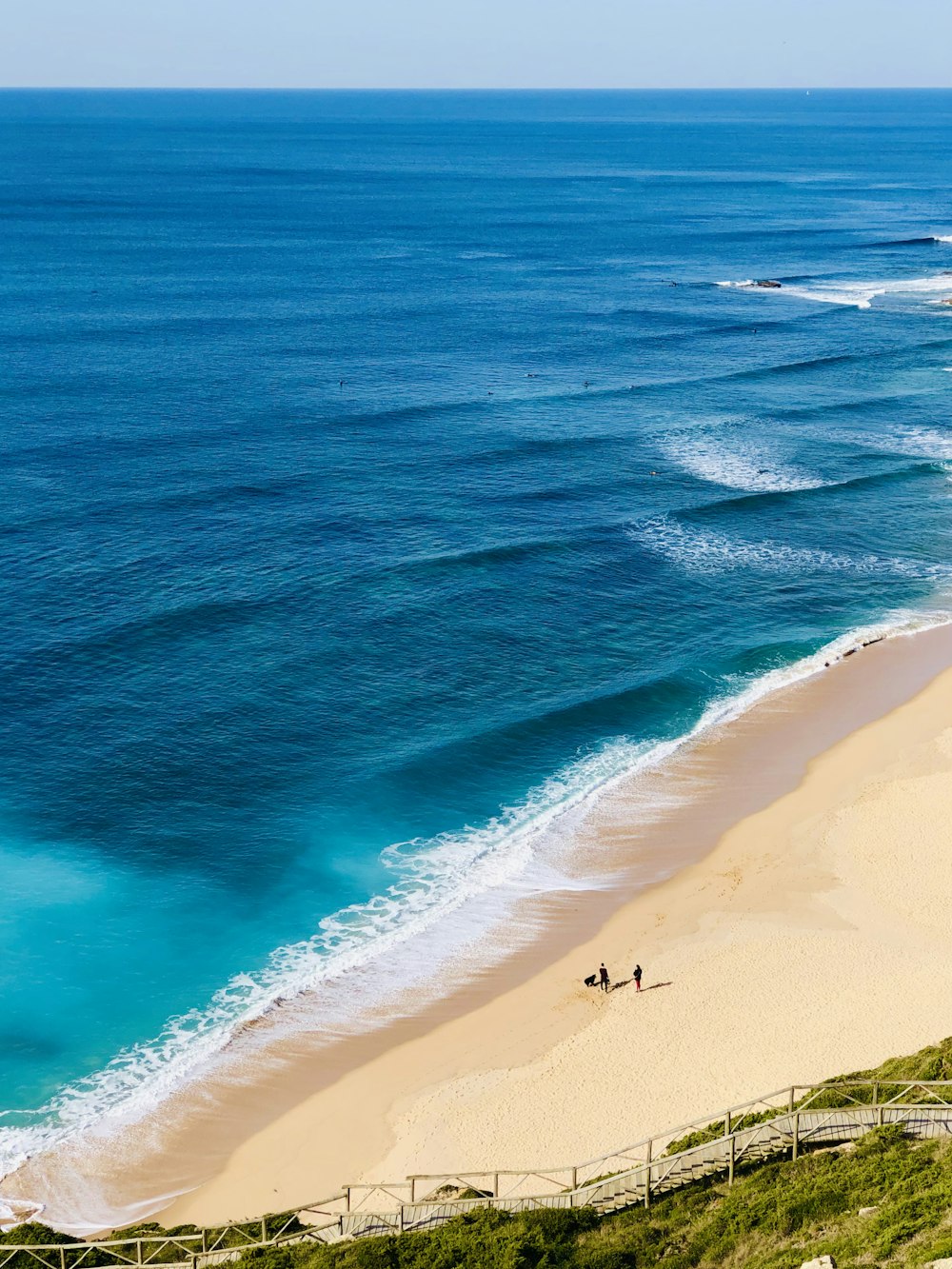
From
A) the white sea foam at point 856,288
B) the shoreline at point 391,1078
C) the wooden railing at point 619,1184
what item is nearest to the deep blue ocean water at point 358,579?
the white sea foam at point 856,288

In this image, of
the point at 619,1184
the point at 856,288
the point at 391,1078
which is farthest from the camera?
the point at 856,288

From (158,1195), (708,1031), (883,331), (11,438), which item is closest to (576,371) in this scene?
(883,331)

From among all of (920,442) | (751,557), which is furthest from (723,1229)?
(920,442)

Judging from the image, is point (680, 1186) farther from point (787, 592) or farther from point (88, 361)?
point (88, 361)

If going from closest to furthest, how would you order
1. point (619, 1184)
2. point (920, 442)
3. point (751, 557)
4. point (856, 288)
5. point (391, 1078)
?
point (619, 1184), point (391, 1078), point (751, 557), point (920, 442), point (856, 288)

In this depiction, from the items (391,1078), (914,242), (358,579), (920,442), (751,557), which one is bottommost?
(391,1078)

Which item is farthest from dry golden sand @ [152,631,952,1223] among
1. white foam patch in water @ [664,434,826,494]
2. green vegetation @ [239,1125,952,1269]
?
white foam patch in water @ [664,434,826,494]

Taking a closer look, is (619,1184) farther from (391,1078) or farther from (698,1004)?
(698,1004)
